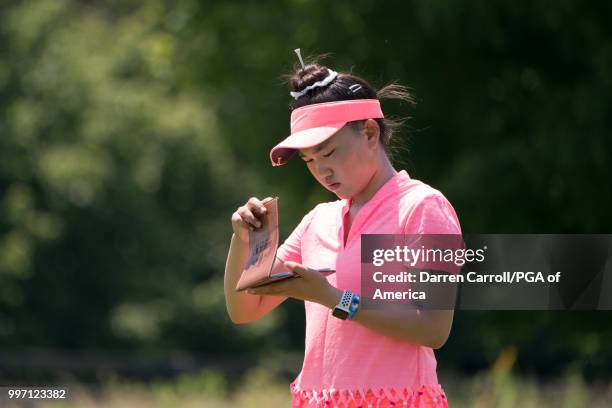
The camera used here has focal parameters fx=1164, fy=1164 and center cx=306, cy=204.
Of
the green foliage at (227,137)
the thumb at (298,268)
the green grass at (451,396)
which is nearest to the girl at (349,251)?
the thumb at (298,268)

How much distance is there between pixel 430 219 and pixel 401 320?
266 mm

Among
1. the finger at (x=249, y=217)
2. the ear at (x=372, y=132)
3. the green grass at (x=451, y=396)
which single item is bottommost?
the finger at (x=249, y=217)

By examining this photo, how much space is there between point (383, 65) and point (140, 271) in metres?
13.6

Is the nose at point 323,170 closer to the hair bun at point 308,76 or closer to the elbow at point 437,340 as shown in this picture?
the hair bun at point 308,76

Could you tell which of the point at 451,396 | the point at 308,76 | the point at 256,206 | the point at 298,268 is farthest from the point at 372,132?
the point at 451,396

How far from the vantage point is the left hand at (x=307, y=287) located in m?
2.84

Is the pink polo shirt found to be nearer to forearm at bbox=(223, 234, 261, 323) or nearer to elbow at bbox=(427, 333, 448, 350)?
elbow at bbox=(427, 333, 448, 350)

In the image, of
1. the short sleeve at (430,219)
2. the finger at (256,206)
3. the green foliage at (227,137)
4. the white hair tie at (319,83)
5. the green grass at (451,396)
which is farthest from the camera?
the green foliage at (227,137)

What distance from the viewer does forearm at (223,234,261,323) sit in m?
3.20

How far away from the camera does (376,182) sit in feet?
10.2

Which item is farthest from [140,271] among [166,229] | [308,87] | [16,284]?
[308,87]

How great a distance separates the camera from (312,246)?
10.4 ft

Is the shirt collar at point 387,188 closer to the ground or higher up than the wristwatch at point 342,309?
higher up

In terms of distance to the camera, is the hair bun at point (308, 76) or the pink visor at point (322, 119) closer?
the pink visor at point (322, 119)
